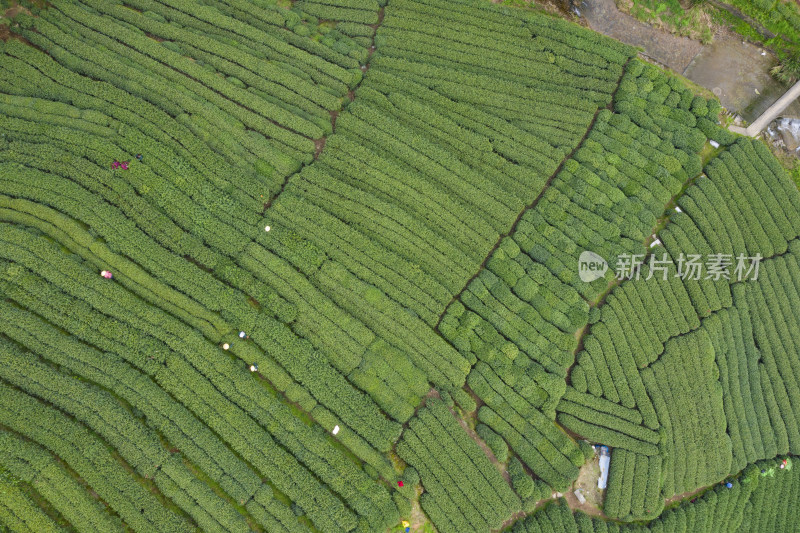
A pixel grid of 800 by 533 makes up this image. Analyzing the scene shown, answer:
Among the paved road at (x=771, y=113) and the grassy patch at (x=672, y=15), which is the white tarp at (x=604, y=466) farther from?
the grassy patch at (x=672, y=15)

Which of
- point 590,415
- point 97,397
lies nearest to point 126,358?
point 97,397

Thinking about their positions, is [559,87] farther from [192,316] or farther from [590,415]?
[192,316]

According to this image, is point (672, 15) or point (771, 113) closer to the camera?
point (771, 113)

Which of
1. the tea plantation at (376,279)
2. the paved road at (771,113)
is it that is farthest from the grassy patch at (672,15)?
the paved road at (771,113)

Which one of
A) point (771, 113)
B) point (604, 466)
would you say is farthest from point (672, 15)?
point (604, 466)

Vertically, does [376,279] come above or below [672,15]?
below

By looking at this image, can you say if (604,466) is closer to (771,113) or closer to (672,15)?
(771,113)

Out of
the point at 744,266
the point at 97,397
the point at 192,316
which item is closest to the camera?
the point at 97,397

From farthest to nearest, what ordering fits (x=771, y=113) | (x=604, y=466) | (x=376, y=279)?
(x=771, y=113) → (x=376, y=279) → (x=604, y=466)

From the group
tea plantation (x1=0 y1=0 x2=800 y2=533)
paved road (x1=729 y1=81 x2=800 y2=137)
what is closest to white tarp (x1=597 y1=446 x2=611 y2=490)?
tea plantation (x1=0 y1=0 x2=800 y2=533)
